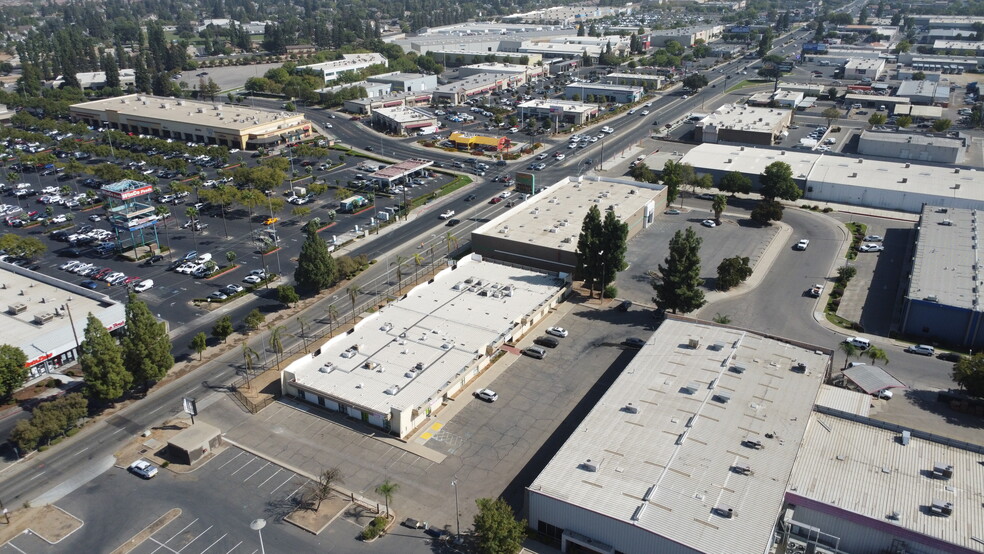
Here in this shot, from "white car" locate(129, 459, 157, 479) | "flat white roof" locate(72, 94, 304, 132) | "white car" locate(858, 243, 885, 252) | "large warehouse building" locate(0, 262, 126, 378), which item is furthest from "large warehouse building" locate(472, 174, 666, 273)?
"flat white roof" locate(72, 94, 304, 132)

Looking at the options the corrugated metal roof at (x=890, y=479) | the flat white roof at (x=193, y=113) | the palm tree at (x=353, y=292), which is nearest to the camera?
the corrugated metal roof at (x=890, y=479)

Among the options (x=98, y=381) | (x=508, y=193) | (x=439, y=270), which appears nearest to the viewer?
(x=98, y=381)

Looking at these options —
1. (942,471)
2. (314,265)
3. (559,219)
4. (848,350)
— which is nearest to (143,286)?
(314,265)

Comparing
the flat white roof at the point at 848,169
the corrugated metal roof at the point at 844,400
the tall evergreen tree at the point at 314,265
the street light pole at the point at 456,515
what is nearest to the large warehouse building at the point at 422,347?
the street light pole at the point at 456,515

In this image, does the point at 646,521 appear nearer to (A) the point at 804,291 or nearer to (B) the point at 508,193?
(A) the point at 804,291

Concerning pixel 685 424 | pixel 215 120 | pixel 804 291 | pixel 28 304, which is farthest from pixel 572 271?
pixel 215 120

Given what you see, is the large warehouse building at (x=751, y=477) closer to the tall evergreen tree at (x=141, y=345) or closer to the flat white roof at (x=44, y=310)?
the tall evergreen tree at (x=141, y=345)

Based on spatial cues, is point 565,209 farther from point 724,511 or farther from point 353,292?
point 724,511
